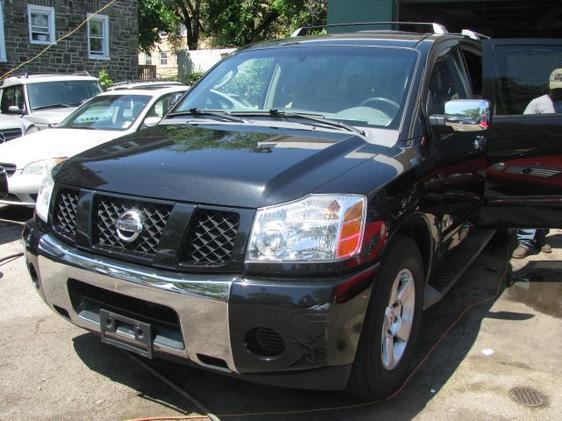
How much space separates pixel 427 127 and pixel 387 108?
0.27 metres

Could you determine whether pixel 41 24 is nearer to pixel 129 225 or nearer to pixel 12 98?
pixel 12 98

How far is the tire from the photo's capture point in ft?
9.15

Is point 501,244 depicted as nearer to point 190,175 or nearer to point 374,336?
point 374,336

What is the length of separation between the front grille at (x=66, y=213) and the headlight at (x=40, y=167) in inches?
144

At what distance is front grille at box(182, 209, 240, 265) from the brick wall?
17163mm

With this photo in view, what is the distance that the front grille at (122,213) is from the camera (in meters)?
2.76

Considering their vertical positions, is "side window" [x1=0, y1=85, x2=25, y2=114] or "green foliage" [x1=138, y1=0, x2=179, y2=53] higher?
"green foliage" [x1=138, y1=0, x2=179, y2=53]

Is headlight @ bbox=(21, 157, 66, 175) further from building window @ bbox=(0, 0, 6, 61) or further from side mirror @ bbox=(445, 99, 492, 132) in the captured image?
building window @ bbox=(0, 0, 6, 61)

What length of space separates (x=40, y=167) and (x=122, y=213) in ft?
13.9

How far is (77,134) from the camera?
7.35m

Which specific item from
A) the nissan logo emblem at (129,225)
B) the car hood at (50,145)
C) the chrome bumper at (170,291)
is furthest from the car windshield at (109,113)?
the nissan logo emblem at (129,225)

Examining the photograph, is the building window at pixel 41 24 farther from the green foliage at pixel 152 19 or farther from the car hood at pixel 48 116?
the green foliage at pixel 152 19

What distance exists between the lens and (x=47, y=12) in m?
18.6

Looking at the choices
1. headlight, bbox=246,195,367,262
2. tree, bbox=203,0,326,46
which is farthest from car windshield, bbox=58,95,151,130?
tree, bbox=203,0,326,46
